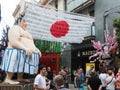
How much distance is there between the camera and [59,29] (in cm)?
1792

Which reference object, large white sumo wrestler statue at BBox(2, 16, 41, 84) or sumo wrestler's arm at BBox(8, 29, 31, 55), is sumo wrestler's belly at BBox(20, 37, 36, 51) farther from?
sumo wrestler's arm at BBox(8, 29, 31, 55)

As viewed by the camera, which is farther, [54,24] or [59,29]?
[59,29]

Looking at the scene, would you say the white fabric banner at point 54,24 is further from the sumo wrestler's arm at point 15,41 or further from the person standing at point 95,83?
the sumo wrestler's arm at point 15,41

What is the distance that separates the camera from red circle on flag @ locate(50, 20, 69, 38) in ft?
58.3

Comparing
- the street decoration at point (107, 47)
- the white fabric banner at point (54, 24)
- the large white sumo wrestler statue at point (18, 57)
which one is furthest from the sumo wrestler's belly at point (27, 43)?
the street decoration at point (107, 47)

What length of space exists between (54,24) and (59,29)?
1.25 ft

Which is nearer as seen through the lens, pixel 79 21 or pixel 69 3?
pixel 79 21

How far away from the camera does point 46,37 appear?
1752 centimetres

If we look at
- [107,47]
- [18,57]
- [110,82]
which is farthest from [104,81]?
[107,47]

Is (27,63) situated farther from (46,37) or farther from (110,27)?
(110,27)

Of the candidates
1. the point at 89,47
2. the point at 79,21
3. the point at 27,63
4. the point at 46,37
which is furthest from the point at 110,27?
the point at 27,63

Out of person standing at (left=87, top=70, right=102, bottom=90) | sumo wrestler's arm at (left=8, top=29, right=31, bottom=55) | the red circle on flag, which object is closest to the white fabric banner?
the red circle on flag

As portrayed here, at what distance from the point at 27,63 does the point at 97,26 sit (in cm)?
2001

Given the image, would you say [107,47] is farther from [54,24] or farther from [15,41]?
[15,41]
